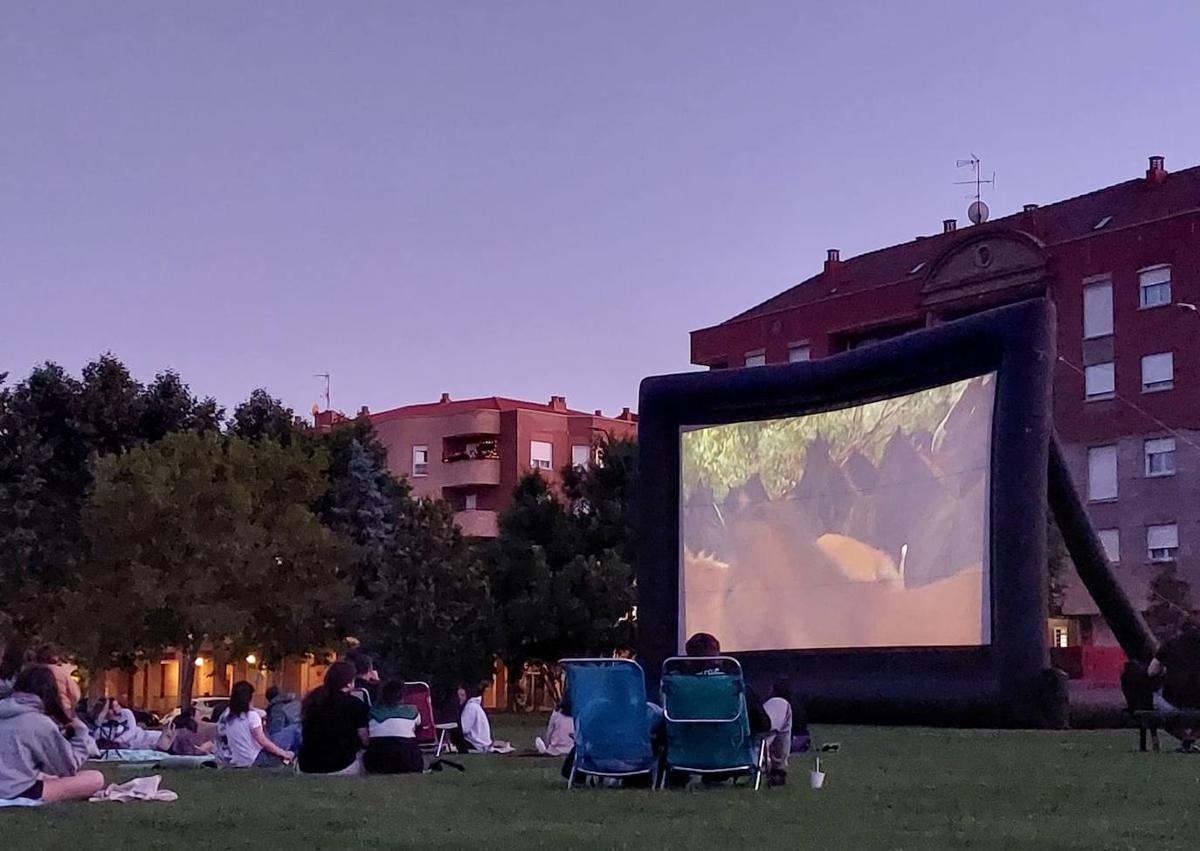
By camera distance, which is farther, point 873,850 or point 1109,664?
point 1109,664

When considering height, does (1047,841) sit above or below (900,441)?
below

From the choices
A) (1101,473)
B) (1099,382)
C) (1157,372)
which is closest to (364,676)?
(1157,372)

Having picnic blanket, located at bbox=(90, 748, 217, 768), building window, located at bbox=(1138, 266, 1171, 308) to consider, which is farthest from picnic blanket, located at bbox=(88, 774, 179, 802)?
building window, located at bbox=(1138, 266, 1171, 308)

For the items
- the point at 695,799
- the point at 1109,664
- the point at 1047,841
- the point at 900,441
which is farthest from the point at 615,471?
the point at 1047,841

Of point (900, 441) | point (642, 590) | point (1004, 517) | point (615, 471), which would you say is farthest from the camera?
point (615, 471)

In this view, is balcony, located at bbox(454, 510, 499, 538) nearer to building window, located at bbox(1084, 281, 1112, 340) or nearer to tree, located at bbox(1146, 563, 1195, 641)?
building window, located at bbox(1084, 281, 1112, 340)

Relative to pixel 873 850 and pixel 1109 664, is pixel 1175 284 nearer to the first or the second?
pixel 1109 664

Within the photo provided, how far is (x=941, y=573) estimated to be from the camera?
69.9 ft

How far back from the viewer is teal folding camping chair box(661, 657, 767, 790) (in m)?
10.8

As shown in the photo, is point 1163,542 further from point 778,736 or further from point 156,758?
point 778,736

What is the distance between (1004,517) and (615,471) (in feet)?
62.8

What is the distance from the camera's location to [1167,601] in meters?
37.4

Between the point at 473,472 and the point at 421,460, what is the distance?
3.43 m

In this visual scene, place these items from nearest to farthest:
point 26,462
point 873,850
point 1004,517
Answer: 1. point 873,850
2. point 1004,517
3. point 26,462
